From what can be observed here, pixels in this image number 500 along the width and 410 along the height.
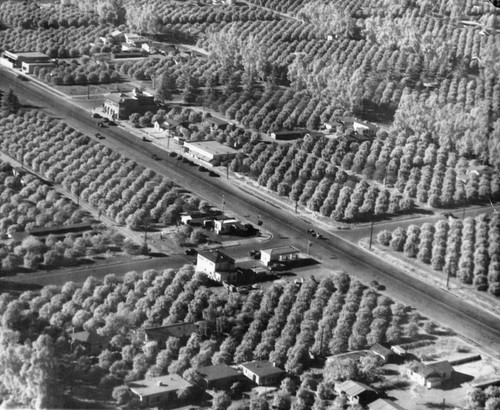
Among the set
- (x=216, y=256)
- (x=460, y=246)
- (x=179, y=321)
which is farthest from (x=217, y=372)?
(x=460, y=246)

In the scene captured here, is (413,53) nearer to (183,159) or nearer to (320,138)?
(320,138)

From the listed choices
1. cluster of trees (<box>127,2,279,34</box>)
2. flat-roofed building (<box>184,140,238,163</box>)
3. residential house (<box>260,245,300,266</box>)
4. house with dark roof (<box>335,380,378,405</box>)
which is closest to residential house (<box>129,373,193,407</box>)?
house with dark roof (<box>335,380,378,405</box>)

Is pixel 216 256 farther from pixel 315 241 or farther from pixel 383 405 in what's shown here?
pixel 383 405

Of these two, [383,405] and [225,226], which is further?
[225,226]

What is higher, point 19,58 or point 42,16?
point 42,16

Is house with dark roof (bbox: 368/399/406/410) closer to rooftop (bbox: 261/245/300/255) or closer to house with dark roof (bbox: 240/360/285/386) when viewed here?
house with dark roof (bbox: 240/360/285/386)
